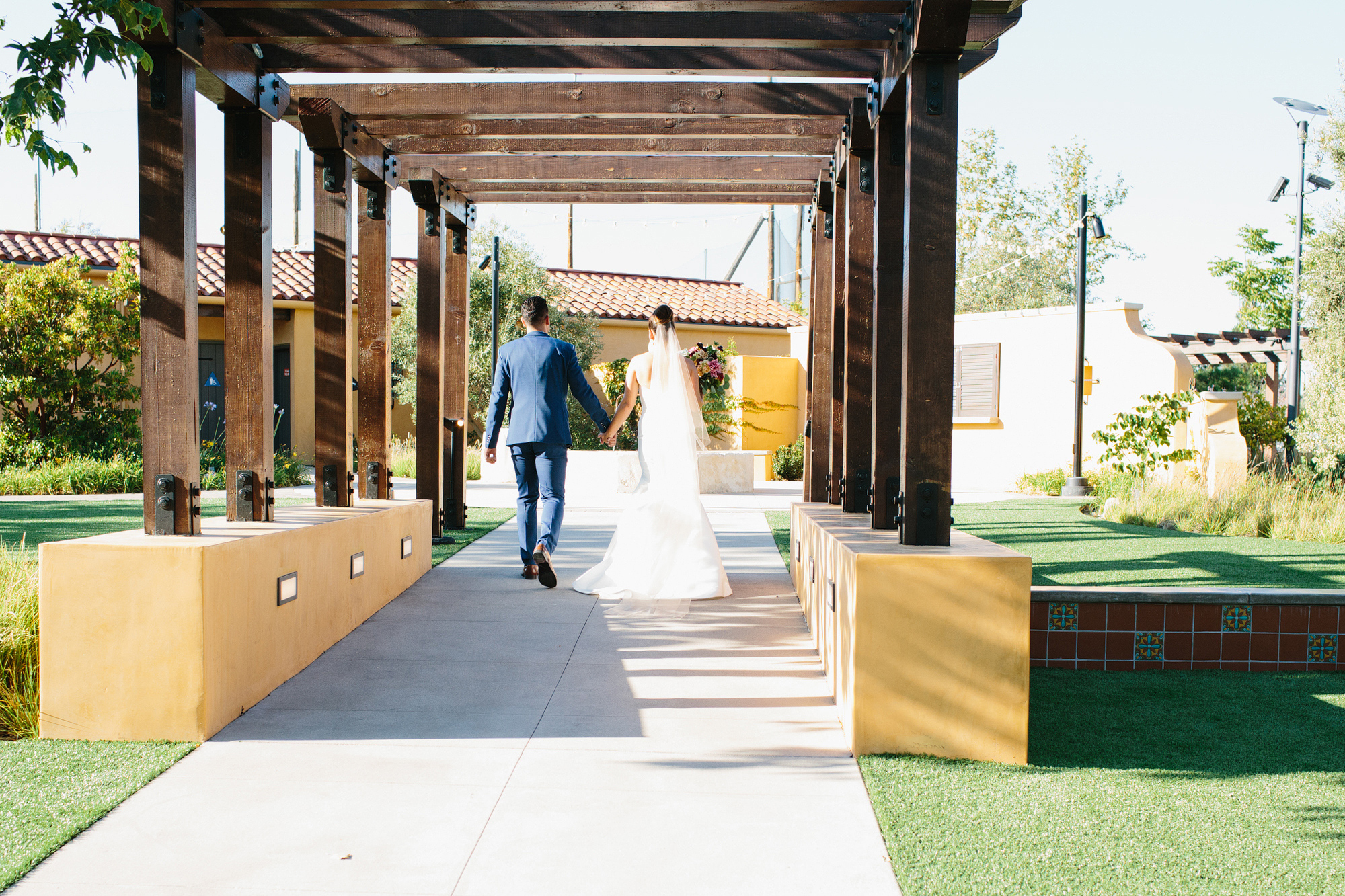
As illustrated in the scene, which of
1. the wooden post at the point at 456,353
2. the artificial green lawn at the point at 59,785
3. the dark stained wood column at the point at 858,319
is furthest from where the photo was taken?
the wooden post at the point at 456,353

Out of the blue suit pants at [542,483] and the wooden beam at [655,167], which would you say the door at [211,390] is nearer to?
the wooden beam at [655,167]

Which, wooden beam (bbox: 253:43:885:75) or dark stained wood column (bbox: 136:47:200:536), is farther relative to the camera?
wooden beam (bbox: 253:43:885:75)

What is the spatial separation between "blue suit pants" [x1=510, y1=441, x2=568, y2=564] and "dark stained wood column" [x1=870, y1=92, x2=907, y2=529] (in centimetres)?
265

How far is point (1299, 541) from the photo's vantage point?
8703mm

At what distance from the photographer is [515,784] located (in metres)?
3.38

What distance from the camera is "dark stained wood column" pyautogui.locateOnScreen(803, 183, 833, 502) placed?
293 inches

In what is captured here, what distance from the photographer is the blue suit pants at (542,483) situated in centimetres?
700

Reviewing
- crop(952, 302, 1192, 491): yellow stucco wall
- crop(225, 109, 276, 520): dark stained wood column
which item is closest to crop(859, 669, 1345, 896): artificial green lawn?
crop(225, 109, 276, 520): dark stained wood column

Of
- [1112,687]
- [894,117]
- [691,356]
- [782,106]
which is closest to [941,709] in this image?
[1112,687]

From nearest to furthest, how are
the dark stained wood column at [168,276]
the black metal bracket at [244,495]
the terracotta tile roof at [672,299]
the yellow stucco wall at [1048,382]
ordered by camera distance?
the dark stained wood column at [168,276], the black metal bracket at [244,495], the yellow stucco wall at [1048,382], the terracotta tile roof at [672,299]

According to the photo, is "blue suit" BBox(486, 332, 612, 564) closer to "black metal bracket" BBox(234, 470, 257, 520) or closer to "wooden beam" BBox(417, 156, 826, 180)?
"wooden beam" BBox(417, 156, 826, 180)

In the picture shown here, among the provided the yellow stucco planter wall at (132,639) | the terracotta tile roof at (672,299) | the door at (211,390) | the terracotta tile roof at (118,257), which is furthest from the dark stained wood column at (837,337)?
the terracotta tile roof at (672,299)

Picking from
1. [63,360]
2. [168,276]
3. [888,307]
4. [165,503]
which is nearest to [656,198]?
[888,307]

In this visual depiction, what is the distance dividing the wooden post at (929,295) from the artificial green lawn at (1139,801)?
3.25ft
